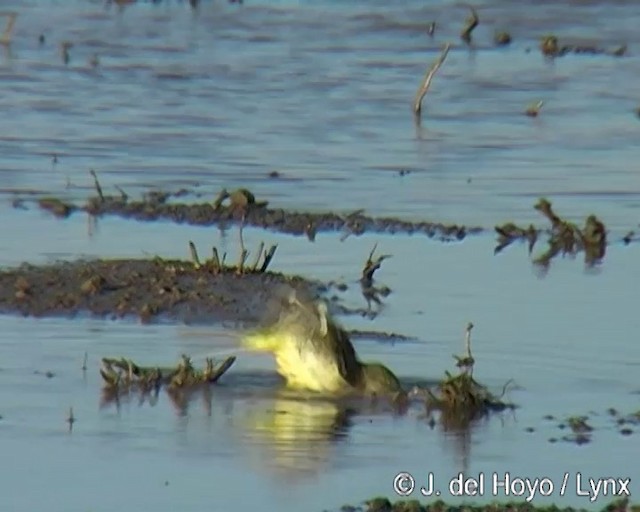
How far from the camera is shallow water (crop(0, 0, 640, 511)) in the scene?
8.44 m

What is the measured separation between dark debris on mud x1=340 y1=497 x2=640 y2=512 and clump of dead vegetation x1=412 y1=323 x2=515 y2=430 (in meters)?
1.26

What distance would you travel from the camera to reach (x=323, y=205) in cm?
1384

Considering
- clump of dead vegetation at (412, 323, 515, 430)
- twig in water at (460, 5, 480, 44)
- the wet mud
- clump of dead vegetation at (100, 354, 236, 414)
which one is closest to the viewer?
clump of dead vegetation at (412, 323, 515, 430)

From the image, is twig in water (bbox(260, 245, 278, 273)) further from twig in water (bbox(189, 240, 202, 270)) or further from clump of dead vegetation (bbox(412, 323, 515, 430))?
clump of dead vegetation (bbox(412, 323, 515, 430))

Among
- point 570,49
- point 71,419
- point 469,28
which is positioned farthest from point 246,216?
point 469,28

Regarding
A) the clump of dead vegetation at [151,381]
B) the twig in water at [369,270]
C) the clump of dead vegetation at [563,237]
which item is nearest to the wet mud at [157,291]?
the twig in water at [369,270]

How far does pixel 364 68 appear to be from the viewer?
65.9 ft

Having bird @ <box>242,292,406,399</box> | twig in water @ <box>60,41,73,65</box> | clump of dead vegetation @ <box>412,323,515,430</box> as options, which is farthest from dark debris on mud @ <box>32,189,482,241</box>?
twig in water @ <box>60,41,73,65</box>

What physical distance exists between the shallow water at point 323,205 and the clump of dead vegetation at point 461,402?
0.09 meters

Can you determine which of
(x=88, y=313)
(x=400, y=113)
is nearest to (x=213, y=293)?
(x=88, y=313)

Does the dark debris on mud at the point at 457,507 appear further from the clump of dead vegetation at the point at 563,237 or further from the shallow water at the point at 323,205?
the clump of dead vegetation at the point at 563,237

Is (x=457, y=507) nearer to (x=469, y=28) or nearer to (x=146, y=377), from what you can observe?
(x=146, y=377)

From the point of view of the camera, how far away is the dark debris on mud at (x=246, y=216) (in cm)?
1309

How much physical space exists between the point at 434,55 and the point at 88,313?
10.5 metres
